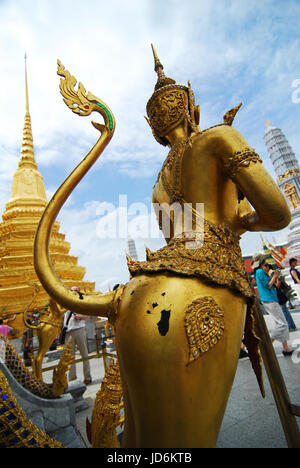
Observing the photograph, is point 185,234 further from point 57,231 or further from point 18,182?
point 18,182

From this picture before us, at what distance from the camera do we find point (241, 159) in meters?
1.24

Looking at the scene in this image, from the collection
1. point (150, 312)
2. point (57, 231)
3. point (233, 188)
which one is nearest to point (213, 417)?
point (150, 312)

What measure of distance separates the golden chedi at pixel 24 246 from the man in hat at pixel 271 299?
648cm

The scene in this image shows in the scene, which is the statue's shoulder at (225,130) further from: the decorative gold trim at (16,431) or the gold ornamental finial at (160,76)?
the decorative gold trim at (16,431)

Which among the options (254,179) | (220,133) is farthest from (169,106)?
(254,179)

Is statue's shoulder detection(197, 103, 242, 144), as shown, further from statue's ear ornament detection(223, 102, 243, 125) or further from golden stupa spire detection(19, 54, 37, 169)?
golden stupa spire detection(19, 54, 37, 169)

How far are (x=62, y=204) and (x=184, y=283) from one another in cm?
71

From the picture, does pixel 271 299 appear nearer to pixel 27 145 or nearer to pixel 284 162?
pixel 27 145

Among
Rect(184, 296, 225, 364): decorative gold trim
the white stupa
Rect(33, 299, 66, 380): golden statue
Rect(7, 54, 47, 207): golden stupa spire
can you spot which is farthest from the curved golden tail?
the white stupa

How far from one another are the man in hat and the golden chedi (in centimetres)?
648

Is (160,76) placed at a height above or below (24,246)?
below

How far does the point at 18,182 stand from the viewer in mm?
14562

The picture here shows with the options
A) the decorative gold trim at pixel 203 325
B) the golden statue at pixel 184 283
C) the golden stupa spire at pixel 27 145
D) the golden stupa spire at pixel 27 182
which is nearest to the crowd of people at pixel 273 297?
the golden statue at pixel 184 283

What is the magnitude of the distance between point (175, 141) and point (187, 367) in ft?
3.94
